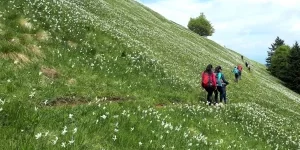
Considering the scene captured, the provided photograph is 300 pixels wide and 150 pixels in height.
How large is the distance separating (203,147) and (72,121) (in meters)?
4.28

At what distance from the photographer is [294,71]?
81812 millimetres

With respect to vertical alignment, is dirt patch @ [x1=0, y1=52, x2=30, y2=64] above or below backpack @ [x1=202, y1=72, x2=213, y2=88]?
below

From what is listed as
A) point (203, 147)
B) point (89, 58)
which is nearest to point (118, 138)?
point (203, 147)

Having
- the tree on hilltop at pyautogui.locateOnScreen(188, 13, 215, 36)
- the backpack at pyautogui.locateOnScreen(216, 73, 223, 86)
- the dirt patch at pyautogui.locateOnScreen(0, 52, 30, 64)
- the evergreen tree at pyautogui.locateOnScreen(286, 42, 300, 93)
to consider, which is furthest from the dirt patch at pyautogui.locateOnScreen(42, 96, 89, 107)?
the tree on hilltop at pyautogui.locateOnScreen(188, 13, 215, 36)

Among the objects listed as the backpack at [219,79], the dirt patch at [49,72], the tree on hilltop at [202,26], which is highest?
the backpack at [219,79]

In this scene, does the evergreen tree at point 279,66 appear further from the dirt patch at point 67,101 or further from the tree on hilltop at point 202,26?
the dirt patch at point 67,101

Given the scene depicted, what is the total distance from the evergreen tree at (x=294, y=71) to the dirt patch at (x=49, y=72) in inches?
2987

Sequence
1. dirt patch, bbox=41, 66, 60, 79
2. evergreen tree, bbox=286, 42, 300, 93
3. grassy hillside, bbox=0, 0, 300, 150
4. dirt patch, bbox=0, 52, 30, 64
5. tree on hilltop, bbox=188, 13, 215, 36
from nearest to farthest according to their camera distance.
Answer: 1. grassy hillside, bbox=0, 0, 300, 150
2. dirt patch, bbox=0, 52, 30, 64
3. dirt patch, bbox=41, 66, 60, 79
4. evergreen tree, bbox=286, 42, 300, 93
5. tree on hilltop, bbox=188, 13, 215, 36

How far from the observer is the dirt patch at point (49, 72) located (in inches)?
568

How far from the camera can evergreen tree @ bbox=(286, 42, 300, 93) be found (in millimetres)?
81000

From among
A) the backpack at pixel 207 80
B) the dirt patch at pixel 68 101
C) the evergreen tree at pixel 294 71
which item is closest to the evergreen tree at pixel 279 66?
the evergreen tree at pixel 294 71

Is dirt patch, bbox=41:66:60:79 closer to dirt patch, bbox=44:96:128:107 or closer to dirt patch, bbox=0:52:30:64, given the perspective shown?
dirt patch, bbox=0:52:30:64

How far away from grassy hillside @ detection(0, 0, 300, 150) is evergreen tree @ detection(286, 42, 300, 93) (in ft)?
201

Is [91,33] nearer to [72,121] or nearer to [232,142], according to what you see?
[232,142]
